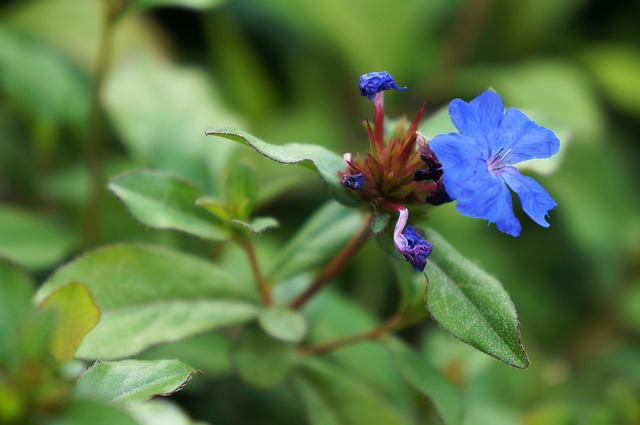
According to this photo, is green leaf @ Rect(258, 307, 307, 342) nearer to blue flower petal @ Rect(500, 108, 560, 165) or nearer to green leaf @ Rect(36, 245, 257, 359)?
green leaf @ Rect(36, 245, 257, 359)

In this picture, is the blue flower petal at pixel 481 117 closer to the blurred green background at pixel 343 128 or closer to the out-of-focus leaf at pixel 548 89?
the blurred green background at pixel 343 128

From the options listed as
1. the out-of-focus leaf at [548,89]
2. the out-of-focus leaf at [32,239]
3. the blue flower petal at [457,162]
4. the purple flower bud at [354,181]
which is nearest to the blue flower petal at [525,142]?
the blue flower petal at [457,162]

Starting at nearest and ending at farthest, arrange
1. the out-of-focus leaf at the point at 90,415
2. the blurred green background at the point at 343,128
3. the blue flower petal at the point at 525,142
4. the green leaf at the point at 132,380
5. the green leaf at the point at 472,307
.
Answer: the out-of-focus leaf at the point at 90,415 < the green leaf at the point at 132,380 < the green leaf at the point at 472,307 < the blue flower petal at the point at 525,142 < the blurred green background at the point at 343,128

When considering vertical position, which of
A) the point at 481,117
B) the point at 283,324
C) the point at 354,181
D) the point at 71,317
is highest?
the point at 481,117

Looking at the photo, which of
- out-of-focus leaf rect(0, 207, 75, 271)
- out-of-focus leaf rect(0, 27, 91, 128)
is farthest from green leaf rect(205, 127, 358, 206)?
out-of-focus leaf rect(0, 27, 91, 128)

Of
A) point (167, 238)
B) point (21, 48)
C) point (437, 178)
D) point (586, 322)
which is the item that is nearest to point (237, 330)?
point (167, 238)

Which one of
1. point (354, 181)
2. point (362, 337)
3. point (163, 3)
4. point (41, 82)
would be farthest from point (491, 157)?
point (41, 82)

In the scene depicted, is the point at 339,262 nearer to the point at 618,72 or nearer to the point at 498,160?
the point at 498,160
